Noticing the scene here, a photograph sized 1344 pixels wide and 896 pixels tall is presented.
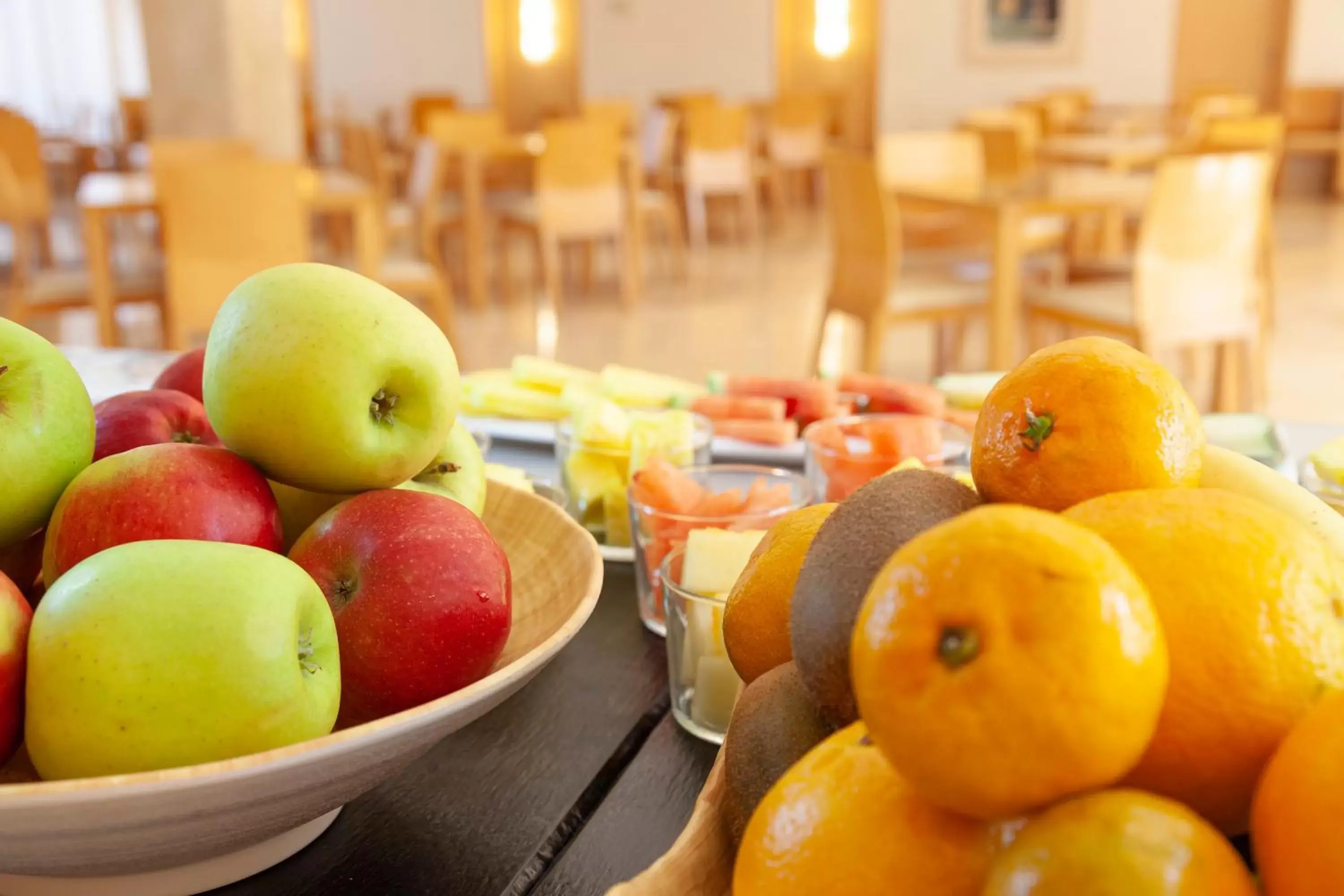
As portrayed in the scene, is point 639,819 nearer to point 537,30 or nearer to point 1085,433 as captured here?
point 1085,433

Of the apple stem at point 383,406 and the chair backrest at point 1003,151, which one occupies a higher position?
the chair backrest at point 1003,151

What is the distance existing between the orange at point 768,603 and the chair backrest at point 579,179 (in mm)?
5288

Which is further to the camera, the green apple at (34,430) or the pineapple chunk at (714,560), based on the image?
the pineapple chunk at (714,560)

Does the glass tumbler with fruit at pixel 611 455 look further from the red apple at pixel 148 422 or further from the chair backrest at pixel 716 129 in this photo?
the chair backrest at pixel 716 129

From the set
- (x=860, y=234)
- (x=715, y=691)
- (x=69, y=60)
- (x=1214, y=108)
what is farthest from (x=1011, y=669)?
(x=69, y=60)

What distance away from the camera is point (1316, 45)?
10.1 metres

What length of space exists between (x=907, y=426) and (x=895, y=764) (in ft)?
2.35

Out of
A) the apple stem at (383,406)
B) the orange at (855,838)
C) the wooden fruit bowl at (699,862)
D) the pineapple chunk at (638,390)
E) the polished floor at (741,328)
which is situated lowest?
the polished floor at (741,328)

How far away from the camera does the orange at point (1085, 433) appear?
1.57 feet

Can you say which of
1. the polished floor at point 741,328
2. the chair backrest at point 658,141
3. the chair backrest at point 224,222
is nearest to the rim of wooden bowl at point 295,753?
the chair backrest at point 224,222

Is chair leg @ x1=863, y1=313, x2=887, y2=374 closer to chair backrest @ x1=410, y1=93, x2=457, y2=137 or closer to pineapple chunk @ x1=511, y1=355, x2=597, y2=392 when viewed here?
pineapple chunk @ x1=511, y1=355, x2=597, y2=392

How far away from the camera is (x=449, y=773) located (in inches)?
27.7

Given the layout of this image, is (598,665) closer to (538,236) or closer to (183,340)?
(183,340)

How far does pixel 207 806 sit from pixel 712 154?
23.8ft
